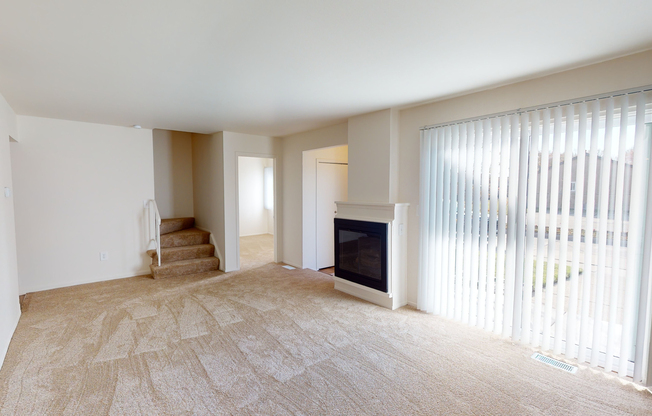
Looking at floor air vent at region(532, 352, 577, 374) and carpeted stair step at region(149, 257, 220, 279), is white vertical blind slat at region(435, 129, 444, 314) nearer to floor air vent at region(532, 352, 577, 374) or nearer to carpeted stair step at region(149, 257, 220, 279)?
floor air vent at region(532, 352, 577, 374)

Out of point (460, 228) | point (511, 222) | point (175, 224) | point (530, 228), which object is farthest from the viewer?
point (175, 224)

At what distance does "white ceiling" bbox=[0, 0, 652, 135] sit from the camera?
1640 millimetres

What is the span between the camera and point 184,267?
16.7 ft

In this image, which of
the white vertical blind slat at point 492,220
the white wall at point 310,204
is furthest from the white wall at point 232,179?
the white vertical blind slat at point 492,220

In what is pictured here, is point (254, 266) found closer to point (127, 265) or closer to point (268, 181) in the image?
point (127, 265)

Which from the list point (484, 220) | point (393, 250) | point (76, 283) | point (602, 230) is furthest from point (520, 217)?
point (76, 283)

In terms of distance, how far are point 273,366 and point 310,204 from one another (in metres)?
3.31

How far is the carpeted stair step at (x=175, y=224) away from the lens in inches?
228

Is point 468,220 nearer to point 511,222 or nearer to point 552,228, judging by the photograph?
point 511,222

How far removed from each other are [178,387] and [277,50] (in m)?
2.46

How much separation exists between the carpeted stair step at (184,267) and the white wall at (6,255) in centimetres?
167

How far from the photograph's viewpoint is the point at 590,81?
7.93 feet

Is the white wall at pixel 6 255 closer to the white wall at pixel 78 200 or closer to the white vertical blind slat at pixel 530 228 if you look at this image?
the white wall at pixel 78 200

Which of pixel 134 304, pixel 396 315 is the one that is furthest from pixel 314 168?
pixel 134 304
